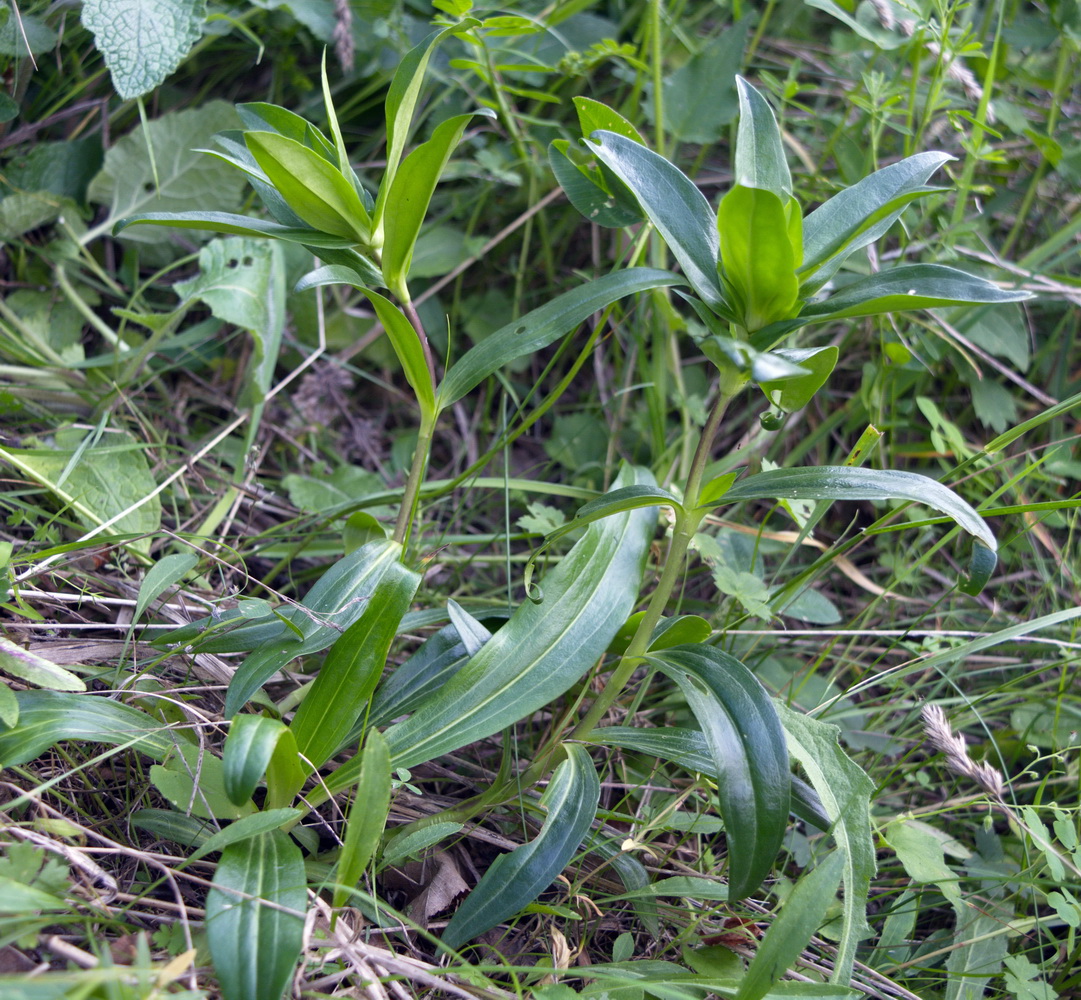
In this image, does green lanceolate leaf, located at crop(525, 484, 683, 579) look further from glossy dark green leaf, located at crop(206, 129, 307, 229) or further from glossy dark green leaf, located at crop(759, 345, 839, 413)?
glossy dark green leaf, located at crop(206, 129, 307, 229)

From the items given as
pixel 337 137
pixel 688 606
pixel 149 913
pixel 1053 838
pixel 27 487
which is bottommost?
pixel 1053 838

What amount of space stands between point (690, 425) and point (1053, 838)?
1065 millimetres

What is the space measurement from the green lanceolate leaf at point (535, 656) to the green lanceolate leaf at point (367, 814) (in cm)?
14

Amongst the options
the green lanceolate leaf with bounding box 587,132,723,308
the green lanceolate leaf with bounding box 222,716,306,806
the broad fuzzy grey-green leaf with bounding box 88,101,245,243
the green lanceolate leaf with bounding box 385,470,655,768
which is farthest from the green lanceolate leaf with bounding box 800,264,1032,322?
the broad fuzzy grey-green leaf with bounding box 88,101,245,243

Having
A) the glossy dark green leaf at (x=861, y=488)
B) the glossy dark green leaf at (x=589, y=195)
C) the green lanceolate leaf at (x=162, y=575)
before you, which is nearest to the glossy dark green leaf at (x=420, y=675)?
the green lanceolate leaf at (x=162, y=575)

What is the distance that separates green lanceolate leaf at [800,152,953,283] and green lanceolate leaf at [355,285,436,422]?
550 mm

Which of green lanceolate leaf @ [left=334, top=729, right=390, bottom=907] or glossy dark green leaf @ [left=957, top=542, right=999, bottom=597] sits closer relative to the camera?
green lanceolate leaf @ [left=334, top=729, right=390, bottom=907]

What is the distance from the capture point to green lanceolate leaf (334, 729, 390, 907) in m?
0.93

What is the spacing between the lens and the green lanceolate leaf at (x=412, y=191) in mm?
1050

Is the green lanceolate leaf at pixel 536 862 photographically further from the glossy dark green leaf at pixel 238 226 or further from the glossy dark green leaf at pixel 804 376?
the glossy dark green leaf at pixel 238 226

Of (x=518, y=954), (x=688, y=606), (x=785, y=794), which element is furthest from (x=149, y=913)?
(x=688, y=606)

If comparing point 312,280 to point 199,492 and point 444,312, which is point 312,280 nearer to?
point 199,492

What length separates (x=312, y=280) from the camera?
1.06m

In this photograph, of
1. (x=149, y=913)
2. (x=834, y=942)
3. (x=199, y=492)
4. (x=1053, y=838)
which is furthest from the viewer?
(x=199, y=492)
